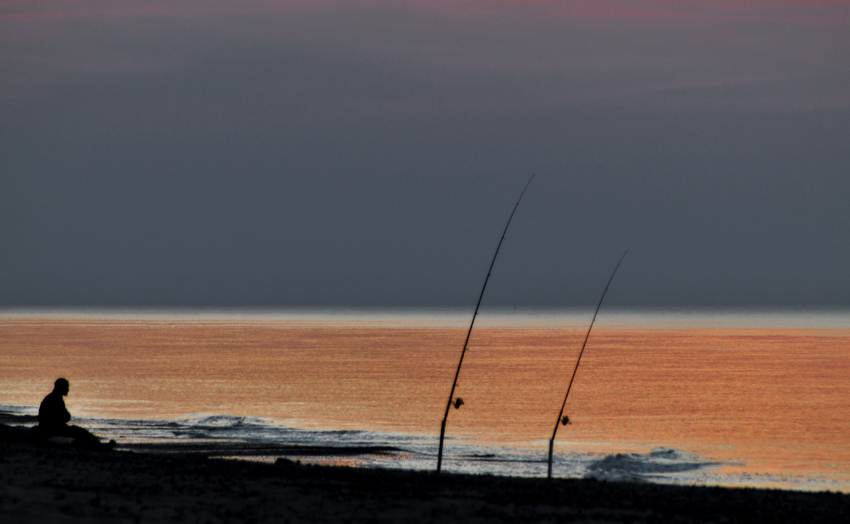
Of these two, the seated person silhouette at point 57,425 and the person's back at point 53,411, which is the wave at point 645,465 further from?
the person's back at point 53,411

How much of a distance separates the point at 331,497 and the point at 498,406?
26.5 metres

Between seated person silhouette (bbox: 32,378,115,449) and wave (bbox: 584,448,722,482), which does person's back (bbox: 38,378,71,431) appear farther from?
wave (bbox: 584,448,722,482)

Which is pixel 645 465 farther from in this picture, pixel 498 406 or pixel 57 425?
pixel 57 425

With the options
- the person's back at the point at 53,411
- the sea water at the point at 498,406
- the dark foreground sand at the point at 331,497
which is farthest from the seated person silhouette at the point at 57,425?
the sea water at the point at 498,406

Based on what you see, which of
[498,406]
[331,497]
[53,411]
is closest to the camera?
[331,497]

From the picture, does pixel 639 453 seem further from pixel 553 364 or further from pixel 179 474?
pixel 553 364

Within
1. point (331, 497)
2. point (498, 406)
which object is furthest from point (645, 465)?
point (331, 497)

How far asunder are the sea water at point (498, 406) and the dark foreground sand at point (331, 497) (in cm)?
852

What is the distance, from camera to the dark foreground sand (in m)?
7.64

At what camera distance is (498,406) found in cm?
3497

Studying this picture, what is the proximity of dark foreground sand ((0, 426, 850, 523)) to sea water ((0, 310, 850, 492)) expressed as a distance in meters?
8.52

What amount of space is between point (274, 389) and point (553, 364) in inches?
963

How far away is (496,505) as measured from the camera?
8.87 m

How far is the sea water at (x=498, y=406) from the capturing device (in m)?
22.0
